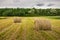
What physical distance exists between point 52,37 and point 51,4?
0.66 m

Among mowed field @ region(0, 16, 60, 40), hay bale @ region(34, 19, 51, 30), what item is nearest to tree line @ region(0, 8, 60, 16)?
mowed field @ region(0, 16, 60, 40)

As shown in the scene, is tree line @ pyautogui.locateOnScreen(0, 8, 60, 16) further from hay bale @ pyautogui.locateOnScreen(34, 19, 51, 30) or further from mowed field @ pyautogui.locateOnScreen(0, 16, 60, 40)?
hay bale @ pyautogui.locateOnScreen(34, 19, 51, 30)

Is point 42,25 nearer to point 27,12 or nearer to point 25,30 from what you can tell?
point 25,30

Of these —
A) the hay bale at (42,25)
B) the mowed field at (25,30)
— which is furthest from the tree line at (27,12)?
the hay bale at (42,25)

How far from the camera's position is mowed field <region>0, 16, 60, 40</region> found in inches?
104

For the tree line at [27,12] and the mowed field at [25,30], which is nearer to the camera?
the mowed field at [25,30]

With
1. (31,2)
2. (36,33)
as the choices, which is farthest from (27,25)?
(31,2)

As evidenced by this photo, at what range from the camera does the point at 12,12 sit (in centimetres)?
291

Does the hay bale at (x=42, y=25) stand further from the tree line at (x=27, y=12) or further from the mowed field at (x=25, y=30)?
the tree line at (x=27, y=12)

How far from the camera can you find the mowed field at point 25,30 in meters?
2.65

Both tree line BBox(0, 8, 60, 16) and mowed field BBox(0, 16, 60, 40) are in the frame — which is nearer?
mowed field BBox(0, 16, 60, 40)

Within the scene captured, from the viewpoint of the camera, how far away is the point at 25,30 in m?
2.74

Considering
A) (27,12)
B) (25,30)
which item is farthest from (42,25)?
(27,12)

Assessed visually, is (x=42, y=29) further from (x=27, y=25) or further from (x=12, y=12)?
(x=12, y=12)
